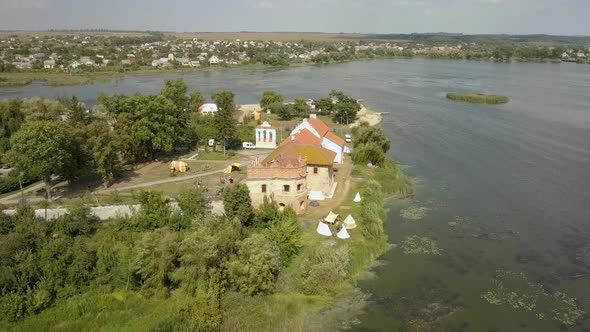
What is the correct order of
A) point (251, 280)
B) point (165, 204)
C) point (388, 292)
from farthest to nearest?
point (165, 204) < point (388, 292) < point (251, 280)

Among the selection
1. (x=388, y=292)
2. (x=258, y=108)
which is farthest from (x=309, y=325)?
(x=258, y=108)

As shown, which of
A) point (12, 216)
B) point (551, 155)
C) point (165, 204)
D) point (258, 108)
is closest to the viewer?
point (12, 216)

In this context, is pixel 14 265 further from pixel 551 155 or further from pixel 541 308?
pixel 551 155

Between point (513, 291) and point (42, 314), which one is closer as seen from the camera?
point (42, 314)

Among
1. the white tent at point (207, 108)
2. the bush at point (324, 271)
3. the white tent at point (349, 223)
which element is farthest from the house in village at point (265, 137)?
the bush at point (324, 271)

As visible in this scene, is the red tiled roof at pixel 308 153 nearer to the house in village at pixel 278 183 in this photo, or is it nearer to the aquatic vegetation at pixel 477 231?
the house in village at pixel 278 183

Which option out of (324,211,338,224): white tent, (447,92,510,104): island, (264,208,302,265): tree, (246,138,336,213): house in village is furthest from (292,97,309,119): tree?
(264,208,302,265): tree
